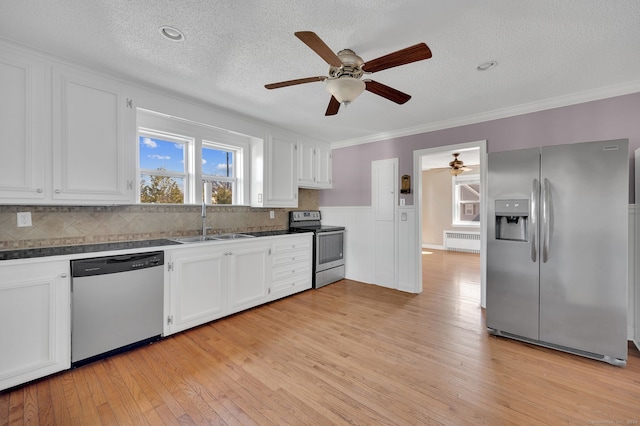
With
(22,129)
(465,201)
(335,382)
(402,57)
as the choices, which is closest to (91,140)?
(22,129)

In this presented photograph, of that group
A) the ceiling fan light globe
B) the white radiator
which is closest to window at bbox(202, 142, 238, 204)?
the ceiling fan light globe

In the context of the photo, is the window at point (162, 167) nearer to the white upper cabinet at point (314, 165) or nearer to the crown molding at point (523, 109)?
the white upper cabinet at point (314, 165)

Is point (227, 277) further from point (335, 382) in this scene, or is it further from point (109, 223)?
point (335, 382)

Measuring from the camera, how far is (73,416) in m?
1.62

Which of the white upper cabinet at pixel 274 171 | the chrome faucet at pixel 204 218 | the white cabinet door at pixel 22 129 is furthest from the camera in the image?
the white upper cabinet at pixel 274 171

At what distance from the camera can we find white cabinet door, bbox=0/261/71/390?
181 centimetres

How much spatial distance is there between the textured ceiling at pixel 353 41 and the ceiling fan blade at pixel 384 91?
0.29 meters

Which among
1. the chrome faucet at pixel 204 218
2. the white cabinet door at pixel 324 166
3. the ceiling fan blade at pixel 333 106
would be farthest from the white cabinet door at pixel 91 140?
the white cabinet door at pixel 324 166

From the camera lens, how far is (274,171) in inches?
153

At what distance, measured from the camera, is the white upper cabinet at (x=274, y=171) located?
375 centimetres

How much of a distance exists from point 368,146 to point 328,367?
3511mm

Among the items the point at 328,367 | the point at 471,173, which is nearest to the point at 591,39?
the point at 328,367

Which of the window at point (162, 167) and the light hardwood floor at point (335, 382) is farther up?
the window at point (162, 167)

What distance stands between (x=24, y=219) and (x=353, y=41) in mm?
2979
